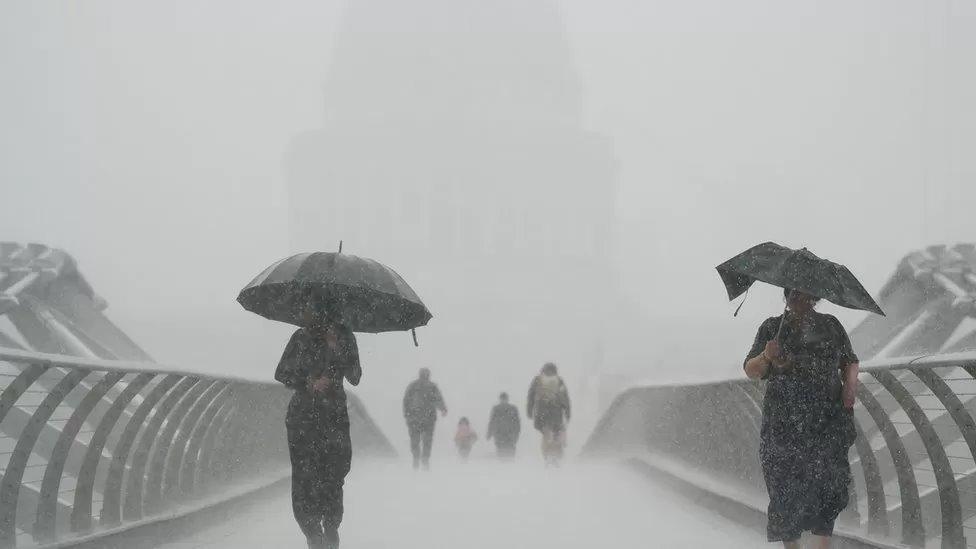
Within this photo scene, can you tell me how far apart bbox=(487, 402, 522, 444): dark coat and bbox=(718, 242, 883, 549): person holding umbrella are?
14.5 meters

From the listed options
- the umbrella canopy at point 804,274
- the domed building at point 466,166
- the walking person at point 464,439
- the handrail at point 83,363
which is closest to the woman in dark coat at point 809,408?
the umbrella canopy at point 804,274

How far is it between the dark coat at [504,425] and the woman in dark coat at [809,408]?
1448 cm

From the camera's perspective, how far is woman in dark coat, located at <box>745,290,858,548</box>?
527 centimetres

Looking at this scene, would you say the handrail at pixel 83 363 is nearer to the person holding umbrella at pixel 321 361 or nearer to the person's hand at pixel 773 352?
the person holding umbrella at pixel 321 361

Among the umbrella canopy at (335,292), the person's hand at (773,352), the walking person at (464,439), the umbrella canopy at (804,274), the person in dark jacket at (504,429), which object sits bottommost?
the walking person at (464,439)

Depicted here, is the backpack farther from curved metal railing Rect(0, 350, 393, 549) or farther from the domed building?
the domed building

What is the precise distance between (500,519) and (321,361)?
3.67m

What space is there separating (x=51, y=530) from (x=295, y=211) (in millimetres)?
72519

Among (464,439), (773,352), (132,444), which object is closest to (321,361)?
(773,352)

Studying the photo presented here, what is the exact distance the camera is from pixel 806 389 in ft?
17.4

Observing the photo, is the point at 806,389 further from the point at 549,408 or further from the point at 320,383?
the point at 549,408

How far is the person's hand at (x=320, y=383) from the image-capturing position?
6.25 metres

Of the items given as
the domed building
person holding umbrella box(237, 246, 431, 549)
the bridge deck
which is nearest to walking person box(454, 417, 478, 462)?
the bridge deck

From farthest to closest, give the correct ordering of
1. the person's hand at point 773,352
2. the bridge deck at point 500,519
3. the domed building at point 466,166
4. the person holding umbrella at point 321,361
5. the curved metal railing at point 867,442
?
the domed building at point 466,166
the bridge deck at point 500,519
the person holding umbrella at point 321,361
the curved metal railing at point 867,442
the person's hand at point 773,352
